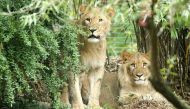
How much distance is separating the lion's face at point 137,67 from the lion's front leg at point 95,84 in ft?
1.00

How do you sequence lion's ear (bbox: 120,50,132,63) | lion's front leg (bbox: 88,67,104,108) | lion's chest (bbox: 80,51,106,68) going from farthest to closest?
1. lion's ear (bbox: 120,50,132,63)
2. lion's front leg (bbox: 88,67,104,108)
3. lion's chest (bbox: 80,51,106,68)

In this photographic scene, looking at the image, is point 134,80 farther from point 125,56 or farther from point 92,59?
point 92,59

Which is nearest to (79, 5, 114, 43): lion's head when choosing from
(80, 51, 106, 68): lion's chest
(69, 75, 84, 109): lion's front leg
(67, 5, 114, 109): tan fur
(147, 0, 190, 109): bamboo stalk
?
(67, 5, 114, 109): tan fur

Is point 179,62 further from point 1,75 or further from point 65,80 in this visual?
point 1,75

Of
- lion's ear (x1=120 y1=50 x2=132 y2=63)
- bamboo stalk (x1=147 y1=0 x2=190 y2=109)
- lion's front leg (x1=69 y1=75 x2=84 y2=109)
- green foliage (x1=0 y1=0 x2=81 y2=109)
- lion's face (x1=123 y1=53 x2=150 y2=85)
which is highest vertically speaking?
bamboo stalk (x1=147 y1=0 x2=190 y2=109)

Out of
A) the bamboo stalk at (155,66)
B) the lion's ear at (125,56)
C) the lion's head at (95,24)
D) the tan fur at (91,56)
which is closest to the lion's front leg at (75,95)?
the tan fur at (91,56)

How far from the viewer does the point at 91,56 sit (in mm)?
6219

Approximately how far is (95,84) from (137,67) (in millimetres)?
496

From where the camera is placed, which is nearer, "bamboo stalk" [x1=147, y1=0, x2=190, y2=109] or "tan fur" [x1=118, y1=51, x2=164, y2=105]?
"bamboo stalk" [x1=147, y1=0, x2=190, y2=109]

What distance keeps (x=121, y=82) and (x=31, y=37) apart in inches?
65.5

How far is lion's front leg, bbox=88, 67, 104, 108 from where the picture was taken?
6.29 meters

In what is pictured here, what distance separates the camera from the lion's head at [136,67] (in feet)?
20.5

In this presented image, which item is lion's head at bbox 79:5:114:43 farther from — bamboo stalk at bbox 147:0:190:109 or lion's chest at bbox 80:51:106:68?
bamboo stalk at bbox 147:0:190:109

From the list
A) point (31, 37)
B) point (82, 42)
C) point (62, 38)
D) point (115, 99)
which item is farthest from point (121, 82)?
point (31, 37)
